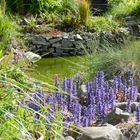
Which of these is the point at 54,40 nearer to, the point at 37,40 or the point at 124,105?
the point at 37,40

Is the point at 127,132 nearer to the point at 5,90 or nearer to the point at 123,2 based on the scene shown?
the point at 5,90

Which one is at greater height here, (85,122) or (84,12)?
(84,12)

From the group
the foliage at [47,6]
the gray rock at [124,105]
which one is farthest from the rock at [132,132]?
the foliage at [47,6]

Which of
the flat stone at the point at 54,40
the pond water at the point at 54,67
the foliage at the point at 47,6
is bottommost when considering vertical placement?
the pond water at the point at 54,67

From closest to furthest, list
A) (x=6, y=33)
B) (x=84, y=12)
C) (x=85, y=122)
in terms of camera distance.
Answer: (x=85, y=122) < (x=6, y=33) < (x=84, y=12)

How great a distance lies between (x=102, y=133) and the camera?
3611 millimetres

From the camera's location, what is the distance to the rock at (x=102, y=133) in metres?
3.58

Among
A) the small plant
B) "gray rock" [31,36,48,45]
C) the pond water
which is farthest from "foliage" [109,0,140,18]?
the pond water

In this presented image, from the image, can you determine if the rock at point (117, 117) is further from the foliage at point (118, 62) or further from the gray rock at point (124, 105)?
the foliage at point (118, 62)

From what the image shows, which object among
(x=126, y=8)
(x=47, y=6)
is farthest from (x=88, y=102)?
(x=126, y=8)

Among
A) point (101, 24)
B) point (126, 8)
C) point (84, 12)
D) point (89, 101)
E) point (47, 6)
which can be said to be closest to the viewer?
point (89, 101)

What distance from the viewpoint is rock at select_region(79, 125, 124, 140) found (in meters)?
3.58

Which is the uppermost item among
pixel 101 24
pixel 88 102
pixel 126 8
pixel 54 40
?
pixel 126 8

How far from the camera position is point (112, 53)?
250 inches
